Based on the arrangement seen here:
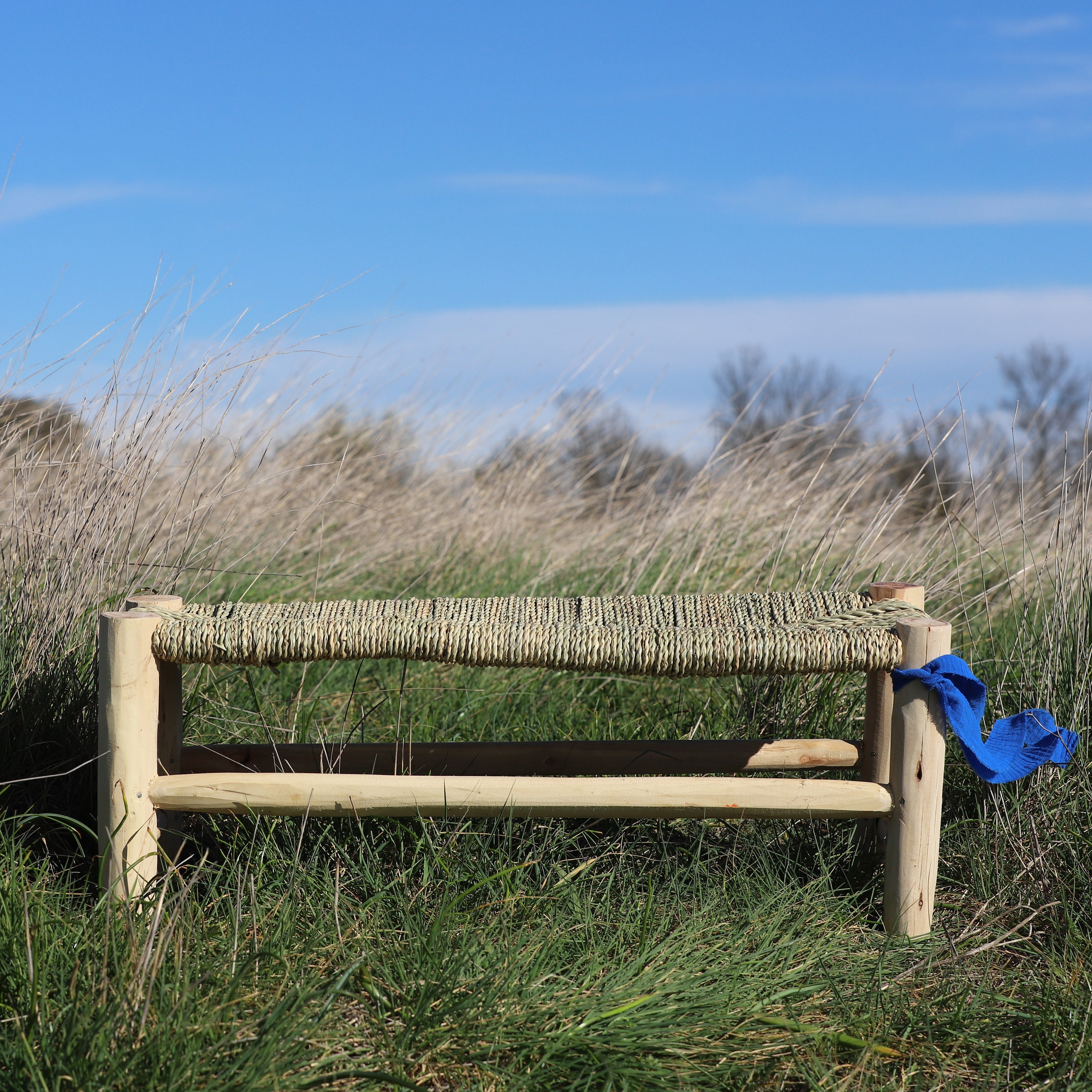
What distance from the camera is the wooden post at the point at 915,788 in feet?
5.09

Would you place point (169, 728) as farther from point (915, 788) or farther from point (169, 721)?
point (915, 788)

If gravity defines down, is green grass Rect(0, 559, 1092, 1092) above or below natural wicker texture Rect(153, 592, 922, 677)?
below

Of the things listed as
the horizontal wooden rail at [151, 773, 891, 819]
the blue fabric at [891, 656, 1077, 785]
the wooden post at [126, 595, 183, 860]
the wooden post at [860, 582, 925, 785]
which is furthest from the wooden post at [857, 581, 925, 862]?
the wooden post at [126, 595, 183, 860]

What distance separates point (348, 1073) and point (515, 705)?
4.42ft

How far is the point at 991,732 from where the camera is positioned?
1.70m

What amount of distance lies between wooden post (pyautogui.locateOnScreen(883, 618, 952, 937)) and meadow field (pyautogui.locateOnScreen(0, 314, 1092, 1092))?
0.20 feet

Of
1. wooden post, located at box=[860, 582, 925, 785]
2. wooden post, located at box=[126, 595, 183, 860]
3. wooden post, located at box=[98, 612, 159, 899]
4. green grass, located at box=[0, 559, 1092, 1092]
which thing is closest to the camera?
green grass, located at box=[0, 559, 1092, 1092]

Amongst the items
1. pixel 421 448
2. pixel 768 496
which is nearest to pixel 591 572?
pixel 768 496

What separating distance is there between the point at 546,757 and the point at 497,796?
0.29 meters

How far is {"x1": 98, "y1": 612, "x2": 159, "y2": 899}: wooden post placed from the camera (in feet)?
5.00

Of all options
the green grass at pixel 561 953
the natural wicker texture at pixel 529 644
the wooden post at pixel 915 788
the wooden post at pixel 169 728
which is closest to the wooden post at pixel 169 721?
the wooden post at pixel 169 728

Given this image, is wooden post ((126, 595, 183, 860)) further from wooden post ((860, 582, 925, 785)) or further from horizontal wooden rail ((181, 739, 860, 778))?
wooden post ((860, 582, 925, 785))

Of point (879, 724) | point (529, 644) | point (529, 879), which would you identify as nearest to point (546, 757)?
point (529, 879)

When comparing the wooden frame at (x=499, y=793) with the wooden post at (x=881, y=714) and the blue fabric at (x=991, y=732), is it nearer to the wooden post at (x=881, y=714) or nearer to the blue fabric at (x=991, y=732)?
the blue fabric at (x=991, y=732)
